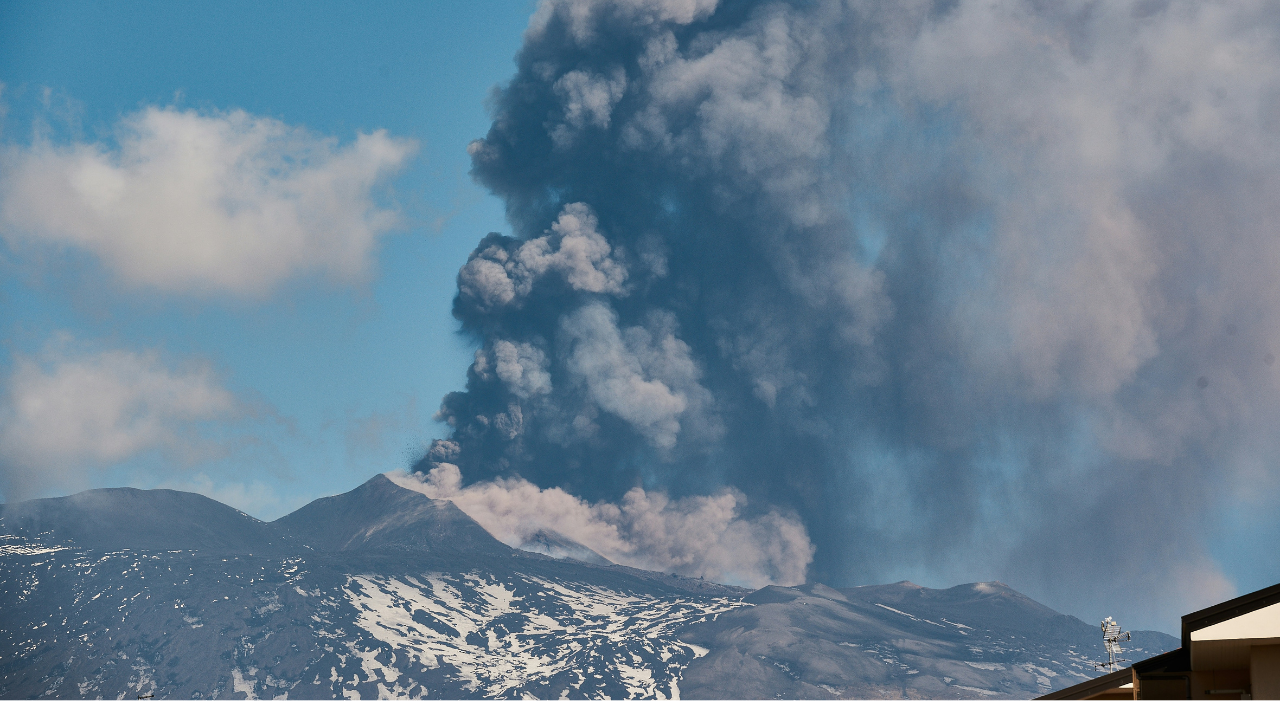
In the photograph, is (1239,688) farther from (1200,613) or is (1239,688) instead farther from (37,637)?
(37,637)

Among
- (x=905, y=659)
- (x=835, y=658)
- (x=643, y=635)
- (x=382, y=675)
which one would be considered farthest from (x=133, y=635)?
(x=905, y=659)

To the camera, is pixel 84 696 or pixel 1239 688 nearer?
pixel 1239 688

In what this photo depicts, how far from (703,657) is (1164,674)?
591 feet

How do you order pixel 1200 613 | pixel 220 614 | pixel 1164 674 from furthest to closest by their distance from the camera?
pixel 220 614 < pixel 1164 674 < pixel 1200 613

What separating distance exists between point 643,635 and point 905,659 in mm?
52743

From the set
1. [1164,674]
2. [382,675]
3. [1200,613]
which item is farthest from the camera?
[382,675]

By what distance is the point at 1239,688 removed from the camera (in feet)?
42.7

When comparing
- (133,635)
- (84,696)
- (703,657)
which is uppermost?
(703,657)

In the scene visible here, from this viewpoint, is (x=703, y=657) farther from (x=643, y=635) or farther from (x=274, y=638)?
(x=274, y=638)

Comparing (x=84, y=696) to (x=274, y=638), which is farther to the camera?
(x=274, y=638)

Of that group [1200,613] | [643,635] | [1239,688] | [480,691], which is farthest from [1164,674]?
[643,635]

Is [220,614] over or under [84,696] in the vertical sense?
over

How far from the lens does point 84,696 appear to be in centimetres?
16938

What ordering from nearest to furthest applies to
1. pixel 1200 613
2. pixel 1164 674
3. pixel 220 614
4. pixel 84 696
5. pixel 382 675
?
pixel 1200 613 → pixel 1164 674 → pixel 84 696 → pixel 382 675 → pixel 220 614
